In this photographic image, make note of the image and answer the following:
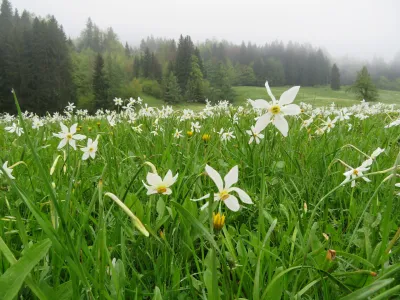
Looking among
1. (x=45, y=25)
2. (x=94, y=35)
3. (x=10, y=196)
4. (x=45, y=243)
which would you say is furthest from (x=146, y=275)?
(x=94, y=35)

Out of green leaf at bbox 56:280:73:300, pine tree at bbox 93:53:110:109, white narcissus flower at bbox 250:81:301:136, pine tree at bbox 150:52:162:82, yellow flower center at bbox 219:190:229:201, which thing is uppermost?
pine tree at bbox 150:52:162:82

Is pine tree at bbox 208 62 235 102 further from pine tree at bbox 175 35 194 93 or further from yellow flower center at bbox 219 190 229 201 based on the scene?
yellow flower center at bbox 219 190 229 201

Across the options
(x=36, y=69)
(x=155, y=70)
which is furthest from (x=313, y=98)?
(x=155, y=70)

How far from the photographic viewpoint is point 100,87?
45.8 metres

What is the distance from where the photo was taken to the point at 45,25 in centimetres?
4462

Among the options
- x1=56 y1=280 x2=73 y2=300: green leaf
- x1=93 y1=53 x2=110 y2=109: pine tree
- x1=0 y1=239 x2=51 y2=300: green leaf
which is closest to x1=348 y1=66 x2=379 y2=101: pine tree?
x1=93 y1=53 x2=110 y2=109: pine tree

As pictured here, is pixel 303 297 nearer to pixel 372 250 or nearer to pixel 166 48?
pixel 372 250

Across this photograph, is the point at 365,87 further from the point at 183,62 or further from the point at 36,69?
the point at 36,69

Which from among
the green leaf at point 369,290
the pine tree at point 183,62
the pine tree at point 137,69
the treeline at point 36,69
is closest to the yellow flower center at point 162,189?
the green leaf at point 369,290

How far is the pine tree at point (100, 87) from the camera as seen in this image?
44.3 metres

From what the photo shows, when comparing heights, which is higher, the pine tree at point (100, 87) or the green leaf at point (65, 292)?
the pine tree at point (100, 87)

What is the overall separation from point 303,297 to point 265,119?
1.63 feet

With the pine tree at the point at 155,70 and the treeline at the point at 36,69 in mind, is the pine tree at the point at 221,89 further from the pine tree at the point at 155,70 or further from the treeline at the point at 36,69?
the treeline at the point at 36,69

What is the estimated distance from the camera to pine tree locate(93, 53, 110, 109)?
44256mm
